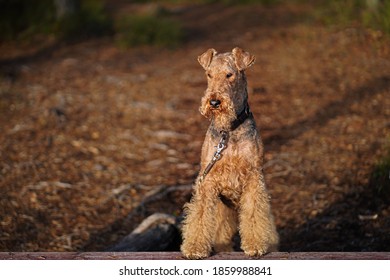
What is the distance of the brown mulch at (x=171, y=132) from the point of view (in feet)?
19.4

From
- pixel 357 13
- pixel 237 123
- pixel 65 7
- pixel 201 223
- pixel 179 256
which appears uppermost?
pixel 65 7

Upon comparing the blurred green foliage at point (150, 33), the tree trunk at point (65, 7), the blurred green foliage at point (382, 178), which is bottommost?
the blurred green foliage at point (382, 178)

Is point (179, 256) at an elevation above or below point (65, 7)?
below

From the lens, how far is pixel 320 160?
706cm

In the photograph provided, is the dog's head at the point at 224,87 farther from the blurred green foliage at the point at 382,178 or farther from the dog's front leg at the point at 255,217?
the blurred green foliage at the point at 382,178

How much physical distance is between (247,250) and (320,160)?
324cm

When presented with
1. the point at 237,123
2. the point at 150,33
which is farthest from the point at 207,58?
the point at 150,33

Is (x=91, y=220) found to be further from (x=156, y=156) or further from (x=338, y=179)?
(x=338, y=179)

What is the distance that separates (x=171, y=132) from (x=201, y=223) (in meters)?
4.04

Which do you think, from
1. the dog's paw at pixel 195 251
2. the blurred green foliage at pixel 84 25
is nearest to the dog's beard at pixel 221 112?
the dog's paw at pixel 195 251

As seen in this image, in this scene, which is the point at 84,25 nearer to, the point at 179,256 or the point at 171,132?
the point at 171,132

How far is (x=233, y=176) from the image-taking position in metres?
4.21
